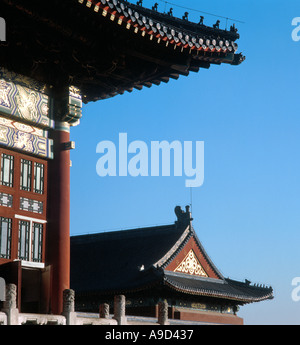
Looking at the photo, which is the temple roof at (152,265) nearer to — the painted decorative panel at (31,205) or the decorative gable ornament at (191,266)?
the decorative gable ornament at (191,266)

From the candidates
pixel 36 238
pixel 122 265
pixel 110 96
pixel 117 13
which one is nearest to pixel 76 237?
pixel 122 265

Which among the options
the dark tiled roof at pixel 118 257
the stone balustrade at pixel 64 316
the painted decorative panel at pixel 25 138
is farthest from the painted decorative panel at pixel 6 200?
the dark tiled roof at pixel 118 257

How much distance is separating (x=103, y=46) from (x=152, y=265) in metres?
13.4

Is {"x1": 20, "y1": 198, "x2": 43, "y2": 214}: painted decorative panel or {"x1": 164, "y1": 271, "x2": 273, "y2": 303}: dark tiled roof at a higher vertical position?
{"x1": 20, "y1": 198, "x2": 43, "y2": 214}: painted decorative panel

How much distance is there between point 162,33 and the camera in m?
19.5

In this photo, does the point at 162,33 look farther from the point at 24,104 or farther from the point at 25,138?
the point at 25,138

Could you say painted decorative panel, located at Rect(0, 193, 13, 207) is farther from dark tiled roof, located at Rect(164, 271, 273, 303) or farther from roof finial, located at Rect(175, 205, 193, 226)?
roof finial, located at Rect(175, 205, 193, 226)

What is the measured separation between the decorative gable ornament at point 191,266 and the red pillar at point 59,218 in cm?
1441

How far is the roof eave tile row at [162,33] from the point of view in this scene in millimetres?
18203

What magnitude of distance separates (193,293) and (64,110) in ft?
46.1

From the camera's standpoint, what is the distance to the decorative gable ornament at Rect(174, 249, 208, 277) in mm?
33678

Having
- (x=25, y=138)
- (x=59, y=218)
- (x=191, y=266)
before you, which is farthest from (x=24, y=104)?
(x=191, y=266)
